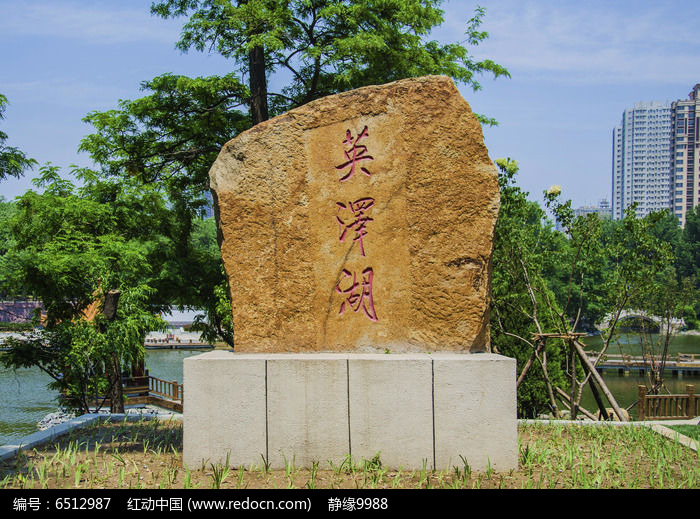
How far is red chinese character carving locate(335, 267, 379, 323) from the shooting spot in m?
5.11

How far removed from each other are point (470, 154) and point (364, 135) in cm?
95

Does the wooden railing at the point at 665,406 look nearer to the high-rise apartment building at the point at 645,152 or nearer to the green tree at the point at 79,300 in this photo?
the green tree at the point at 79,300

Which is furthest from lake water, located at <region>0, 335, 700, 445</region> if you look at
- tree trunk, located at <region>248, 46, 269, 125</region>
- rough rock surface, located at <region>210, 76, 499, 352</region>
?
rough rock surface, located at <region>210, 76, 499, 352</region>

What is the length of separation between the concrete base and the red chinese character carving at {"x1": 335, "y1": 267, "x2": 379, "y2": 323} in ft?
1.37

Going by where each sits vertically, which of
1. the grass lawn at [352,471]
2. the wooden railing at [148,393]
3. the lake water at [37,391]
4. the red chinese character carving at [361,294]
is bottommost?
the lake water at [37,391]

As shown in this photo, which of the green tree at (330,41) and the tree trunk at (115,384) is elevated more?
the green tree at (330,41)

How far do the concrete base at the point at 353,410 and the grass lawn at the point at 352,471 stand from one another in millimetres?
120

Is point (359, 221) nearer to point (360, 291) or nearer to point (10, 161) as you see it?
point (360, 291)

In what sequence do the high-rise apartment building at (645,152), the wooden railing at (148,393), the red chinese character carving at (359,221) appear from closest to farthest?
the red chinese character carving at (359,221)
the wooden railing at (148,393)
the high-rise apartment building at (645,152)

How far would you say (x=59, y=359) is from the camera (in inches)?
321

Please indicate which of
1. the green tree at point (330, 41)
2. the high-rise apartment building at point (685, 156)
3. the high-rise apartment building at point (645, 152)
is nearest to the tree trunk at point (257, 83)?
the green tree at point (330, 41)

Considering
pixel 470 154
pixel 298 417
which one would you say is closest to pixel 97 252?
pixel 298 417

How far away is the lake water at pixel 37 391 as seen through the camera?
1445 cm

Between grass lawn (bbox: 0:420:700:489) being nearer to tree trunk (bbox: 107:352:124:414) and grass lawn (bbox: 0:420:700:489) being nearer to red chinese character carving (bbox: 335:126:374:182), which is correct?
red chinese character carving (bbox: 335:126:374:182)
